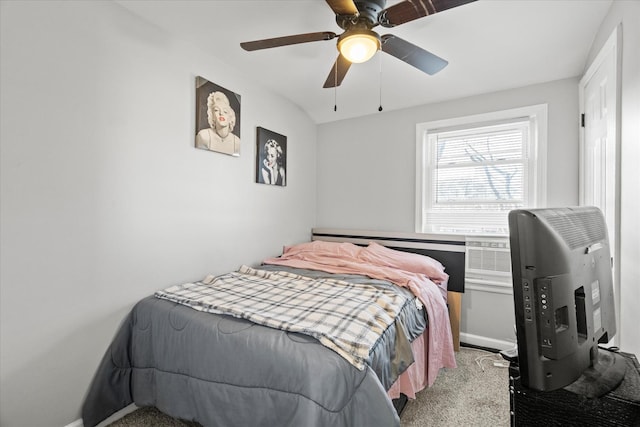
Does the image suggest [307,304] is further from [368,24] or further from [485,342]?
[485,342]

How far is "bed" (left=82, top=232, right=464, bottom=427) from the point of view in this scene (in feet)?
4.05

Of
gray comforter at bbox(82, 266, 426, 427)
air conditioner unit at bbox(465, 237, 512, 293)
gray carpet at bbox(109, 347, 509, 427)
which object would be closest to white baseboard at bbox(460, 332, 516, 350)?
gray carpet at bbox(109, 347, 509, 427)

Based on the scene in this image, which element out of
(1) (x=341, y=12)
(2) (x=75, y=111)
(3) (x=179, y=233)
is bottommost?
(3) (x=179, y=233)

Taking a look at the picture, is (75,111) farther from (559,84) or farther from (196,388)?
(559,84)

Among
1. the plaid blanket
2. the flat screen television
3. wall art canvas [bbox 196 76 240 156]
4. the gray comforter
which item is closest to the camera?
the flat screen television

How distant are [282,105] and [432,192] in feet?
6.13

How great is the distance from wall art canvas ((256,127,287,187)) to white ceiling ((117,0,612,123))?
0.50 m

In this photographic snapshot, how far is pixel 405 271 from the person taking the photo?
2.52 m

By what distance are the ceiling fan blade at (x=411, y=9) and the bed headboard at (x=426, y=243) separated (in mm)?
2059

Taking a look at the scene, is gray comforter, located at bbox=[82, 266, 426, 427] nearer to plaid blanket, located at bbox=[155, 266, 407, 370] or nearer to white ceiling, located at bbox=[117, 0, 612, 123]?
plaid blanket, located at bbox=[155, 266, 407, 370]

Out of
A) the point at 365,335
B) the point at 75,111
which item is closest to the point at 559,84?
the point at 365,335

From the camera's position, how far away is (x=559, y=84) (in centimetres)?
261

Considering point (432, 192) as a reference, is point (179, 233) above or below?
below

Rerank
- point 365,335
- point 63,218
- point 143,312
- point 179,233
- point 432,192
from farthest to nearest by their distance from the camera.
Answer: point 432,192, point 179,233, point 143,312, point 63,218, point 365,335
